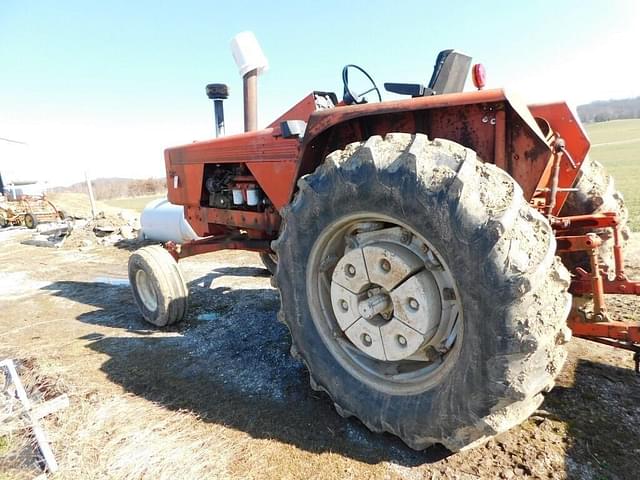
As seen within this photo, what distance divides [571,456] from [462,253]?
113 cm

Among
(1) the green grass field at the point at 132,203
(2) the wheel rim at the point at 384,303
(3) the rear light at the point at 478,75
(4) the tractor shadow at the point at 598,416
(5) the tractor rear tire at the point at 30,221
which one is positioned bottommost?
(1) the green grass field at the point at 132,203

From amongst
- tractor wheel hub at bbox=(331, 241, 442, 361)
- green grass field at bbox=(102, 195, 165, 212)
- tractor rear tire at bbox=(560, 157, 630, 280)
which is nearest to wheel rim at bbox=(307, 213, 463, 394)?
tractor wheel hub at bbox=(331, 241, 442, 361)

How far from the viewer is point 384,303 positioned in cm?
199

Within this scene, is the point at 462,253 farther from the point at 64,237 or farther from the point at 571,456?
the point at 64,237

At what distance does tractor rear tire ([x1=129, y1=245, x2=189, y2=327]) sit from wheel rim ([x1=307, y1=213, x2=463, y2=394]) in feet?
6.52

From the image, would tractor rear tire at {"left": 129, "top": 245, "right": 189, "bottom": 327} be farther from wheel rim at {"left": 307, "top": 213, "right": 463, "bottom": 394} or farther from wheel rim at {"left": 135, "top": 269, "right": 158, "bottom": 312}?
wheel rim at {"left": 307, "top": 213, "right": 463, "bottom": 394}

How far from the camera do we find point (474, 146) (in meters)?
2.10

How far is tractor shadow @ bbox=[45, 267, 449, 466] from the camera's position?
211 cm

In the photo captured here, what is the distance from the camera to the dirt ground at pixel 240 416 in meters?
1.90

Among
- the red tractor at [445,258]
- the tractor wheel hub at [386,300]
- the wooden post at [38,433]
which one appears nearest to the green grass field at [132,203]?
the wooden post at [38,433]

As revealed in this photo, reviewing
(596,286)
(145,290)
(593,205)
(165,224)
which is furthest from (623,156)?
(145,290)

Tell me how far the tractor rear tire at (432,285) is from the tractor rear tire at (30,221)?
15246mm

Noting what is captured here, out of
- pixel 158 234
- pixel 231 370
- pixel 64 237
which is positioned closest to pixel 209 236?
pixel 231 370

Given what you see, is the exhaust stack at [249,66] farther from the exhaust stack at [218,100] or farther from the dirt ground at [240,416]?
the dirt ground at [240,416]
